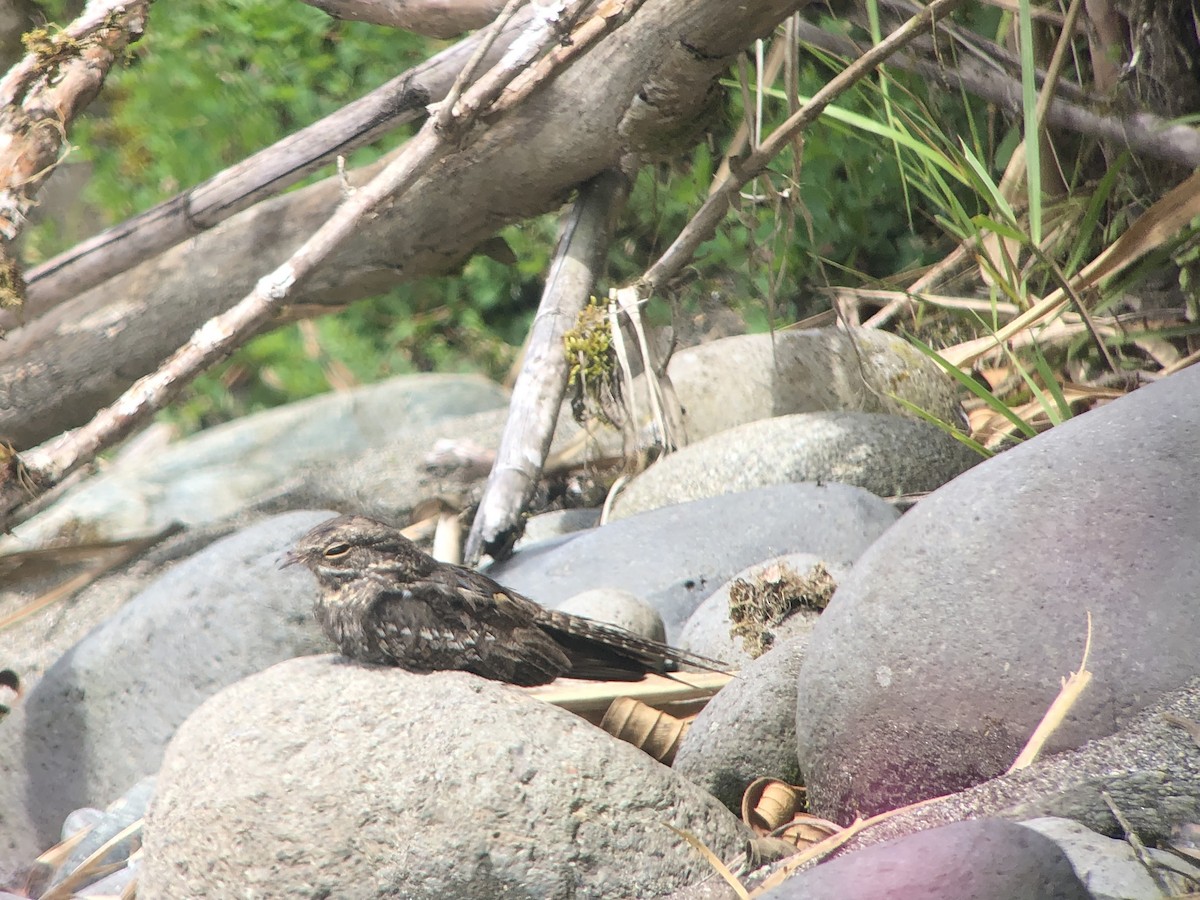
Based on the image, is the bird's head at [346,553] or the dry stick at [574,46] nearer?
the bird's head at [346,553]

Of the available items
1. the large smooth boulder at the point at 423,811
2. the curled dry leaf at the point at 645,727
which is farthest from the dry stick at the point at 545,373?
the large smooth boulder at the point at 423,811

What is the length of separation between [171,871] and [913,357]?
A: 3.04 meters

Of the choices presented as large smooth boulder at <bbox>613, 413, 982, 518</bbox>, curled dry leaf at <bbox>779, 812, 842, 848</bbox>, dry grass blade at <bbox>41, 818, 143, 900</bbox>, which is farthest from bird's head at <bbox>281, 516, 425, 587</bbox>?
large smooth boulder at <bbox>613, 413, 982, 518</bbox>

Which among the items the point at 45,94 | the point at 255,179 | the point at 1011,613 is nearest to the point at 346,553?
the point at 1011,613

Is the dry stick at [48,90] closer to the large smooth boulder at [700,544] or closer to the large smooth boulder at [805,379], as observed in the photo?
the large smooth boulder at [700,544]

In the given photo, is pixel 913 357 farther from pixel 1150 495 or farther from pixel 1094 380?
pixel 1150 495

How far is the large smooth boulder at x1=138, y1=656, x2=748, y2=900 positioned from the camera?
7.22 feet

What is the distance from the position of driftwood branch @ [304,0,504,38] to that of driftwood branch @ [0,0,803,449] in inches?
17.3

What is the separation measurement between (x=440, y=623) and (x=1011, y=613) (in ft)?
4.04

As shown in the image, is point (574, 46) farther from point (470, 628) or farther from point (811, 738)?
A: point (811, 738)

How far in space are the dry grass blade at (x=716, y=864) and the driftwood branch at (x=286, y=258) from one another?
8.95ft

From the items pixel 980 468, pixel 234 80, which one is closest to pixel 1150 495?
pixel 980 468

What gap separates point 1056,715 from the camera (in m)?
2.07

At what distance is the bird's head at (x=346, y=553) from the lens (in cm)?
281
